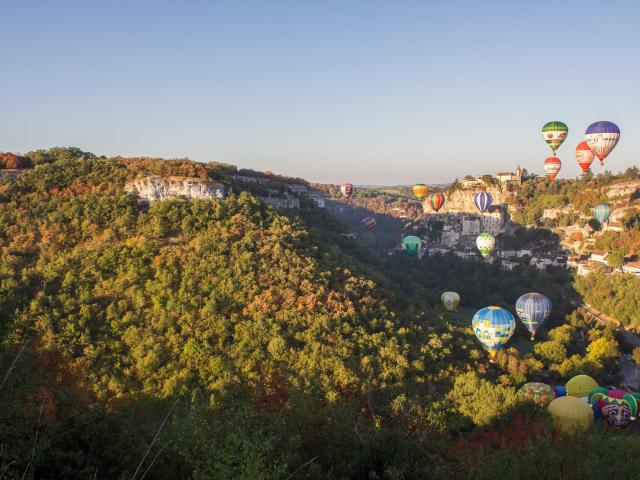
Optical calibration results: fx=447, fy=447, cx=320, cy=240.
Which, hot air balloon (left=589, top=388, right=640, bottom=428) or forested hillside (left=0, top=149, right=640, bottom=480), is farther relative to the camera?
hot air balloon (left=589, top=388, right=640, bottom=428)

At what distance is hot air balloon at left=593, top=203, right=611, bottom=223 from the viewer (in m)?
41.5

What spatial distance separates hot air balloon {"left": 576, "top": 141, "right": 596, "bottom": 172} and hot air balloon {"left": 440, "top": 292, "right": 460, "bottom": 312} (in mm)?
20014

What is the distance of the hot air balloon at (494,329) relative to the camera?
24.6 metres

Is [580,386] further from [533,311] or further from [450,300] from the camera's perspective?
[450,300]

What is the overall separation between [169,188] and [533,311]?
23.7m

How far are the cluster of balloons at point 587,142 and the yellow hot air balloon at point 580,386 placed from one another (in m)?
25.0

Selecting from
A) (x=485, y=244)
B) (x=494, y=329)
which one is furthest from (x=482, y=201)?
(x=494, y=329)

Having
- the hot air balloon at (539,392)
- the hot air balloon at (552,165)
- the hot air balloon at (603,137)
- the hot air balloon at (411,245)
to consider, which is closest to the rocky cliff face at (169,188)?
the hot air balloon at (539,392)

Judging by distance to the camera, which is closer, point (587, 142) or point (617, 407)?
point (617, 407)

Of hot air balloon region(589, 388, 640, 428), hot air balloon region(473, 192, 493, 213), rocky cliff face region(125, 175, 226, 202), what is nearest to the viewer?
hot air balloon region(589, 388, 640, 428)

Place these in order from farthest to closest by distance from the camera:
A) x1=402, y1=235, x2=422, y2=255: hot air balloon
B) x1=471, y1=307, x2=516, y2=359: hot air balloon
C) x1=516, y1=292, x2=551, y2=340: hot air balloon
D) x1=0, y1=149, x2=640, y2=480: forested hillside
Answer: x1=402, y1=235, x2=422, y2=255: hot air balloon, x1=516, y1=292, x2=551, y2=340: hot air balloon, x1=471, y1=307, x2=516, y2=359: hot air balloon, x1=0, y1=149, x2=640, y2=480: forested hillside

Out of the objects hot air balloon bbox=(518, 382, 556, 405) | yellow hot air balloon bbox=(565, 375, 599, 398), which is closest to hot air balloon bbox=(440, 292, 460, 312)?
yellow hot air balloon bbox=(565, 375, 599, 398)

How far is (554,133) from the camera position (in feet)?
144

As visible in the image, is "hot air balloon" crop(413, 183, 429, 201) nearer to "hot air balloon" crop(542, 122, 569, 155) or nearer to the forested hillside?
"hot air balloon" crop(542, 122, 569, 155)
